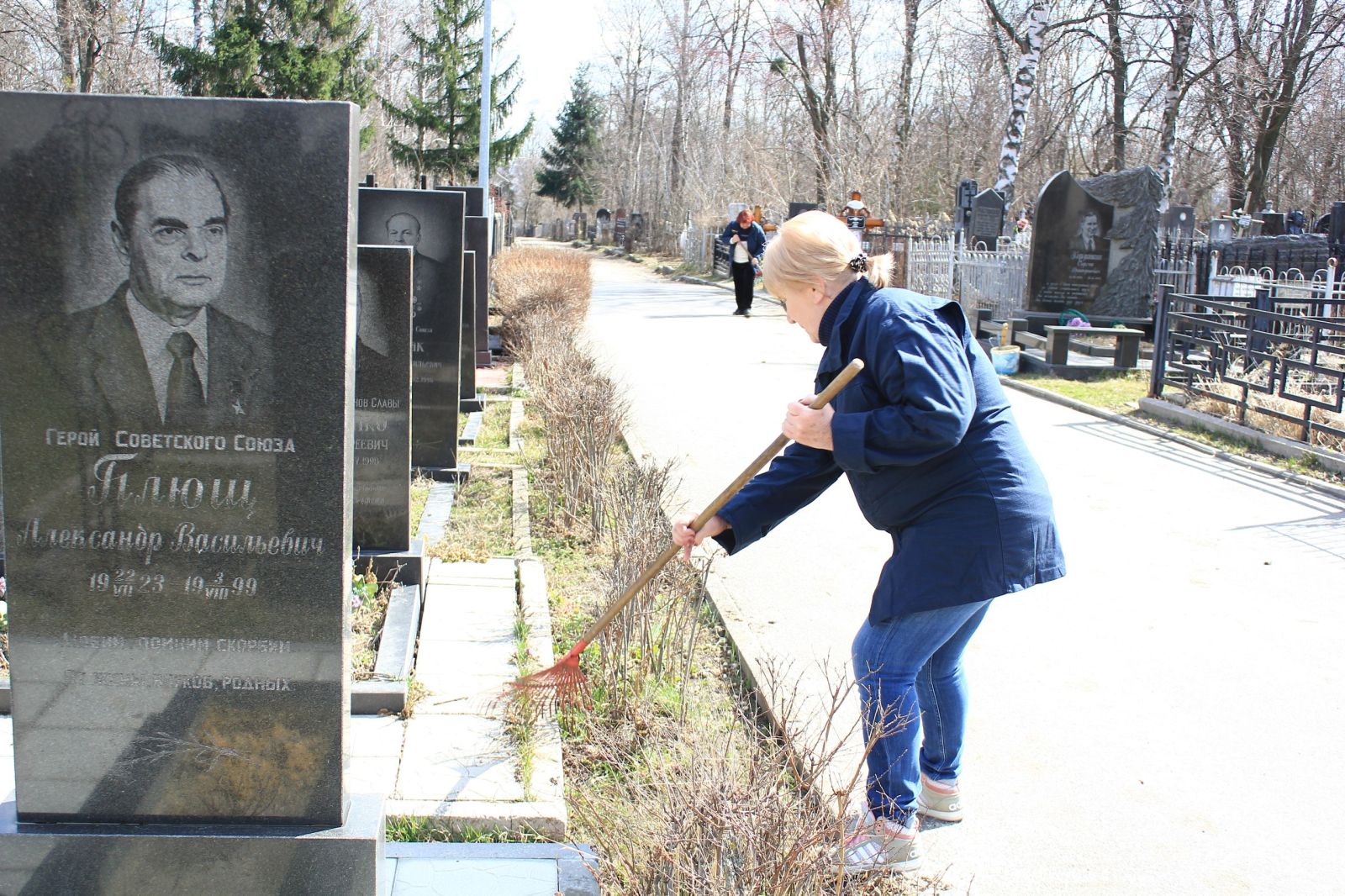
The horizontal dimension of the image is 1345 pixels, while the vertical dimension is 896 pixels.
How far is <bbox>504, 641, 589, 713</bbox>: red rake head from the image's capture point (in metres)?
4.07

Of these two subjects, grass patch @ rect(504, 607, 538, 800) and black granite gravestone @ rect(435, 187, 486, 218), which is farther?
black granite gravestone @ rect(435, 187, 486, 218)

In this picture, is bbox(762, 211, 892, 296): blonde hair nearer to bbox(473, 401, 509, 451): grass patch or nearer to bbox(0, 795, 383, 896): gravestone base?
bbox(0, 795, 383, 896): gravestone base

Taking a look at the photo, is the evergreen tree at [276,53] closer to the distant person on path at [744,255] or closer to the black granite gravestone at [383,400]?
the distant person on path at [744,255]

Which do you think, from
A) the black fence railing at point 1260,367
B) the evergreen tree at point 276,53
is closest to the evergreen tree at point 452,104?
the evergreen tree at point 276,53

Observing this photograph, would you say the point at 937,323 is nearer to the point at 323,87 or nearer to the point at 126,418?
the point at 126,418

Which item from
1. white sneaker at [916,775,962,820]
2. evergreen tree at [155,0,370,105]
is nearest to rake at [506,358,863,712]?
white sneaker at [916,775,962,820]

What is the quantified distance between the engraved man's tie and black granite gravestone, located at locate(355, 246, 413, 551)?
320cm

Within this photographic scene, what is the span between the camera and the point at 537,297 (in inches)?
604

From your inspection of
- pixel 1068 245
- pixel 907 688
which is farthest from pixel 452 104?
pixel 907 688

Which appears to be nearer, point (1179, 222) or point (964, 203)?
point (1179, 222)

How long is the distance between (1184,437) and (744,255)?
42.0 ft

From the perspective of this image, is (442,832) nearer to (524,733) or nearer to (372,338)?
(524,733)

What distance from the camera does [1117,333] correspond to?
592 inches

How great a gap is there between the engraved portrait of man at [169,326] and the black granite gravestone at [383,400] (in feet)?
10.5
